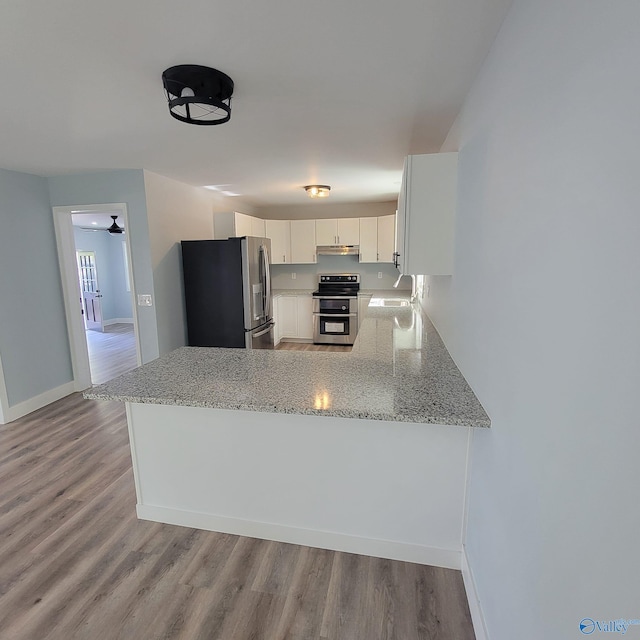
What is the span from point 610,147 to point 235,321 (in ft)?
12.3

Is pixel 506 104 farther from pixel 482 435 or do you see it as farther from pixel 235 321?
pixel 235 321

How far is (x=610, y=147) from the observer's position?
62 cm

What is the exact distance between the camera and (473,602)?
147 centimetres

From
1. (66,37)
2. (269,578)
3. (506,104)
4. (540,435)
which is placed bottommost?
(269,578)

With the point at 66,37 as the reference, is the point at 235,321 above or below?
below

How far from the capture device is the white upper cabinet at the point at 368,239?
5734 mm

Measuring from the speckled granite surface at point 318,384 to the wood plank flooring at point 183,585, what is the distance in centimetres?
88

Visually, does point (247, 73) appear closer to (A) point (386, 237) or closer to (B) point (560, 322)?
(B) point (560, 322)

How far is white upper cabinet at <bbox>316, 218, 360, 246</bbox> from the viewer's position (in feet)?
19.1

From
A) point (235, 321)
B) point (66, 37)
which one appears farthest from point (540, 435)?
point (235, 321)

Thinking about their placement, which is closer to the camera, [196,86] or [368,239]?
[196,86]

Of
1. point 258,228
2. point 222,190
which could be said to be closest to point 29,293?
point 222,190

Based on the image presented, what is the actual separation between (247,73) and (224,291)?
8.64 ft

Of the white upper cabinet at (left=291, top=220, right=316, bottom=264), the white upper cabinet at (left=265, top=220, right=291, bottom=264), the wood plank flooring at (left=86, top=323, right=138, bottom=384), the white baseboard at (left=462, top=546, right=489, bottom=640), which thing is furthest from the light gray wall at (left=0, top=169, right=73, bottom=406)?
the white baseboard at (left=462, top=546, right=489, bottom=640)
